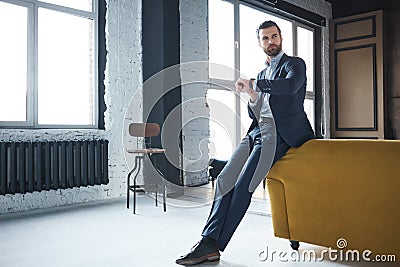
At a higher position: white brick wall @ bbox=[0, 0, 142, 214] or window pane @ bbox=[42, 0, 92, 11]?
window pane @ bbox=[42, 0, 92, 11]

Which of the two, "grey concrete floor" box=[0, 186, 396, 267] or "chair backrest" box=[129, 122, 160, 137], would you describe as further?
"chair backrest" box=[129, 122, 160, 137]

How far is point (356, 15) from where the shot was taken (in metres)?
8.39

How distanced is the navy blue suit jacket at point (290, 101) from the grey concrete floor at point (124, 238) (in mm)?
754

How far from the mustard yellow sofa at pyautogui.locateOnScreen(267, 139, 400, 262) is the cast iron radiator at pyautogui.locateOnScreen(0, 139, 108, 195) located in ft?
8.26

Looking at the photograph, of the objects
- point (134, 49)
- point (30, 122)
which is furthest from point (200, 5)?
point (30, 122)

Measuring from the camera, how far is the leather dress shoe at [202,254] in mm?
2494

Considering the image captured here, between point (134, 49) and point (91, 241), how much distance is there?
2.94m

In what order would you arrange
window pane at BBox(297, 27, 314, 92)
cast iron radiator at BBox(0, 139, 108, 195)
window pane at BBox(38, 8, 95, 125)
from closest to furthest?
cast iron radiator at BBox(0, 139, 108, 195)
window pane at BBox(38, 8, 95, 125)
window pane at BBox(297, 27, 314, 92)

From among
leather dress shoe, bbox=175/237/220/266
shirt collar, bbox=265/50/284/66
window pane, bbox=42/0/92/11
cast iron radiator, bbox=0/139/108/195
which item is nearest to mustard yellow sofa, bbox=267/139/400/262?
leather dress shoe, bbox=175/237/220/266

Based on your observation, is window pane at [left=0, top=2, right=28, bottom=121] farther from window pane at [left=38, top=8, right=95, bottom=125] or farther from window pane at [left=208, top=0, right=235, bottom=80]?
window pane at [left=208, top=0, right=235, bottom=80]

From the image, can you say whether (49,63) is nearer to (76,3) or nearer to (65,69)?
(65,69)

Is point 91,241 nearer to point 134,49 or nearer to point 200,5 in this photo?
point 134,49

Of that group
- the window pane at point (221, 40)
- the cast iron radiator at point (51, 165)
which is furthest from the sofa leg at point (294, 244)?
the window pane at point (221, 40)

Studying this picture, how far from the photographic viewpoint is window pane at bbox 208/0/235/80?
21.1 ft
